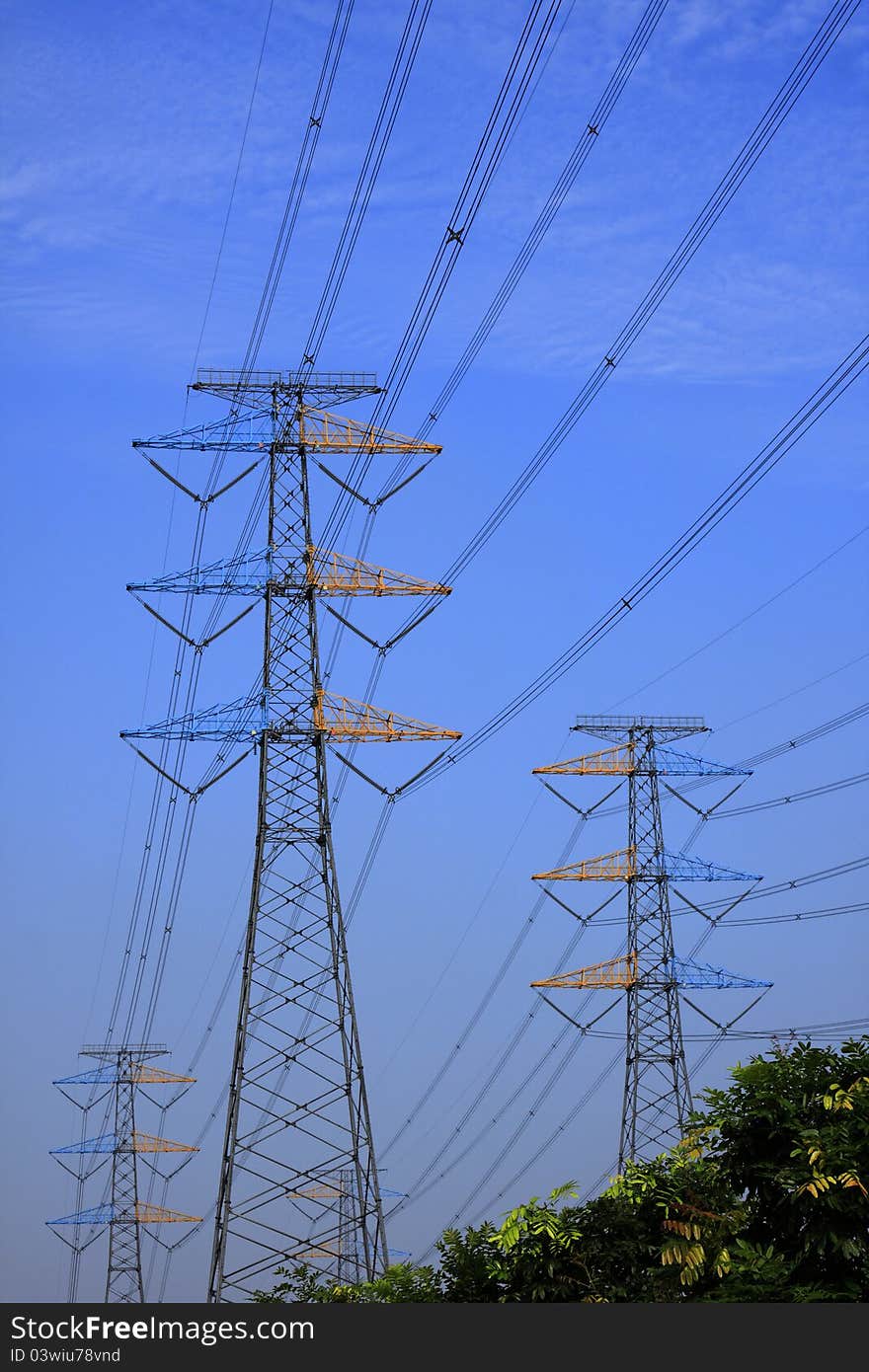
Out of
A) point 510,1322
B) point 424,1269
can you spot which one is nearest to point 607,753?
point 424,1269

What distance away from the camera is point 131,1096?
61.2 m

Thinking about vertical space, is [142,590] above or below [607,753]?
below

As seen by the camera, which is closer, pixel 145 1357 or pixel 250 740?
pixel 145 1357

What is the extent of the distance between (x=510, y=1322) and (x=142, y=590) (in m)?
22.5

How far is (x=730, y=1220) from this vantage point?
1694 centimetres

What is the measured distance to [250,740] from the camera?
1296 inches

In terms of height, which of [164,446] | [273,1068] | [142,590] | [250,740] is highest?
[164,446]

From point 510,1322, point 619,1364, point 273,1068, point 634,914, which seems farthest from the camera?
point 634,914

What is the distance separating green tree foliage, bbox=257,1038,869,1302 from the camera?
16125mm

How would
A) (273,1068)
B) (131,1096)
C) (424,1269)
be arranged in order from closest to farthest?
(424,1269), (273,1068), (131,1096)

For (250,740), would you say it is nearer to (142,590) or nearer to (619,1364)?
(142,590)

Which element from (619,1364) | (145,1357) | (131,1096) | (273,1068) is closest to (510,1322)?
(619,1364)

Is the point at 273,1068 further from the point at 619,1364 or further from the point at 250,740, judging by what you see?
the point at 619,1364

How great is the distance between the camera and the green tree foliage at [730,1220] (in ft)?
52.9
